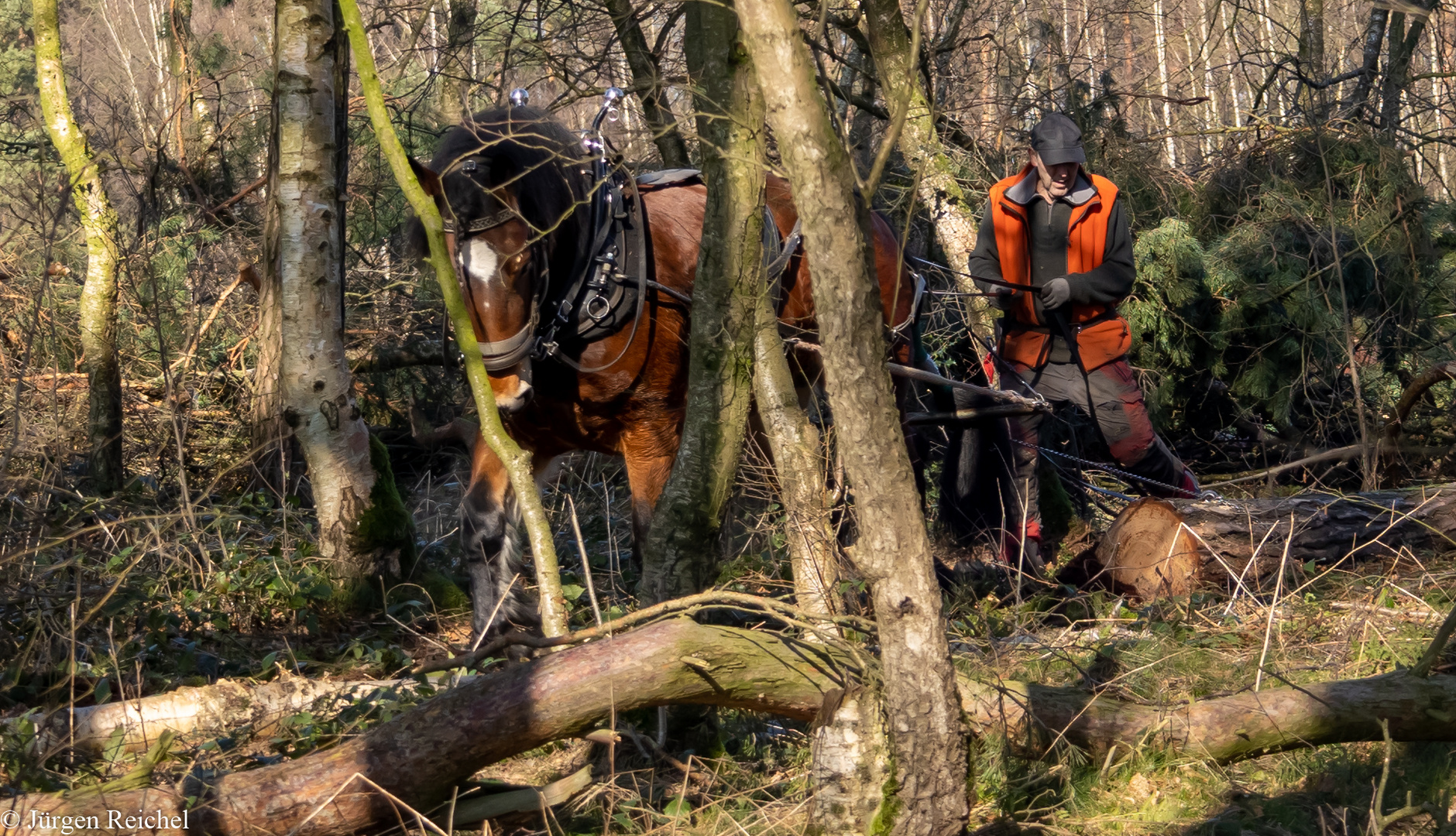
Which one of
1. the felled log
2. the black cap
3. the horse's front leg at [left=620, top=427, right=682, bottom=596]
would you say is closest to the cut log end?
the felled log

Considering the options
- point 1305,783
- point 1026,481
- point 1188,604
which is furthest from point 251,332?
point 1305,783

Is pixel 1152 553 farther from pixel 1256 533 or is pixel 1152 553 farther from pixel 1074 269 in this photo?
pixel 1074 269

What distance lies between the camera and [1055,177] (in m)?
5.21

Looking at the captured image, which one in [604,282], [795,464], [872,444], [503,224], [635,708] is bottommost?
[635,708]

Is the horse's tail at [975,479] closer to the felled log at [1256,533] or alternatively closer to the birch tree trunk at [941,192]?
the felled log at [1256,533]

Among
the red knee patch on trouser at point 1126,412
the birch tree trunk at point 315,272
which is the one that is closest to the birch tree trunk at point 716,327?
the birch tree trunk at point 315,272

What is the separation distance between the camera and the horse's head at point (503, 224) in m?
3.80

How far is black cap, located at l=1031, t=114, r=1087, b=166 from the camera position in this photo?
5016 mm

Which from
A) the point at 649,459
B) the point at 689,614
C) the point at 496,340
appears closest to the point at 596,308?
the point at 496,340

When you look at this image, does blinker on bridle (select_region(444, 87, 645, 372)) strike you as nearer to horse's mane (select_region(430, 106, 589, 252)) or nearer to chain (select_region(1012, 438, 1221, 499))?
horse's mane (select_region(430, 106, 589, 252))

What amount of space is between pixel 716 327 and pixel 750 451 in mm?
690

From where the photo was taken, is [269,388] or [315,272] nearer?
[315,272]

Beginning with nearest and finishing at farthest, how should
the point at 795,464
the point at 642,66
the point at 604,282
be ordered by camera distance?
the point at 795,464, the point at 604,282, the point at 642,66

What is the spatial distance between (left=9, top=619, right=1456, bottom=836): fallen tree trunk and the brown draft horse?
118 cm
